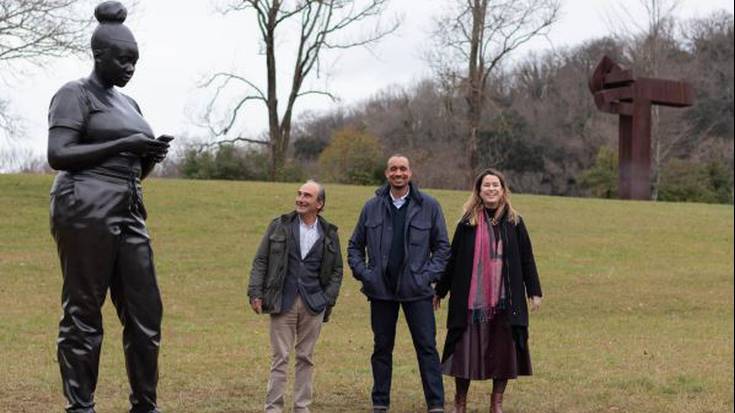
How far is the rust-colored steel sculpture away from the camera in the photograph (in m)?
26.0

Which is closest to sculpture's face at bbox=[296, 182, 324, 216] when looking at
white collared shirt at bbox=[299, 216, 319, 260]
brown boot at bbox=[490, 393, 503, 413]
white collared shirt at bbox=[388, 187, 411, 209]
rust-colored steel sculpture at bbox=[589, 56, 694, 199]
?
white collared shirt at bbox=[299, 216, 319, 260]

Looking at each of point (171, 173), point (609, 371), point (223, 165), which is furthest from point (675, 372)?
point (171, 173)

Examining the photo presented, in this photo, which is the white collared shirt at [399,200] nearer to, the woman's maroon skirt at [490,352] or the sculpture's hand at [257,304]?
the woman's maroon skirt at [490,352]

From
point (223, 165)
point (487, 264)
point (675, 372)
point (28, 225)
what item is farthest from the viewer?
point (223, 165)

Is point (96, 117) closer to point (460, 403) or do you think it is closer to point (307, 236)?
point (307, 236)

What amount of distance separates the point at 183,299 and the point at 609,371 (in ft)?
22.5

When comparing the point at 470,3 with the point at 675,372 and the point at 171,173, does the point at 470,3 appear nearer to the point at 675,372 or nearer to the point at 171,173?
the point at 171,173

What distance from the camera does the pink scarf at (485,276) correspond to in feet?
23.2

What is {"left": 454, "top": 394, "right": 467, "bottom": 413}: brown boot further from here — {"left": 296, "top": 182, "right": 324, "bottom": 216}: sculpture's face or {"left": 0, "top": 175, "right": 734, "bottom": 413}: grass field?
{"left": 296, "top": 182, "right": 324, "bottom": 216}: sculpture's face

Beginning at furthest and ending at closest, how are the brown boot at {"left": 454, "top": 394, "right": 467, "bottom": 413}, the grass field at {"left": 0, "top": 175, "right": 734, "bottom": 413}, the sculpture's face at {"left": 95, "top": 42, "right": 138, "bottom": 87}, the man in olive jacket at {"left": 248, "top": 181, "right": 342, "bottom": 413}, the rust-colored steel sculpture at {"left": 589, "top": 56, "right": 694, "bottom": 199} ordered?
the rust-colored steel sculpture at {"left": 589, "top": 56, "right": 694, "bottom": 199} → the grass field at {"left": 0, "top": 175, "right": 734, "bottom": 413} → the brown boot at {"left": 454, "top": 394, "right": 467, "bottom": 413} → the man in olive jacket at {"left": 248, "top": 181, "right": 342, "bottom": 413} → the sculpture's face at {"left": 95, "top": 42, "right": 138, "bottom": 87}

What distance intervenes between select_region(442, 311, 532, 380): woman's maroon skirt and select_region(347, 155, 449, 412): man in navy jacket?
238mm

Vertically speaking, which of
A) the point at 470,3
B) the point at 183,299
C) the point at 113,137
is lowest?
the point at 183,299

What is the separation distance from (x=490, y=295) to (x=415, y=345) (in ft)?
2.28

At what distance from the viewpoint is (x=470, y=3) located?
118 ft
